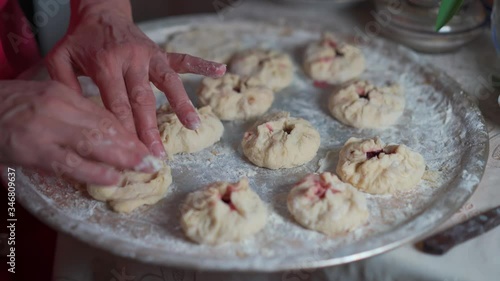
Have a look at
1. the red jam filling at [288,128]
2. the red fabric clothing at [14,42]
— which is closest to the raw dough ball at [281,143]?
the red jam filling at [288,128]

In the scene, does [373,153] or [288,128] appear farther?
[288,128]

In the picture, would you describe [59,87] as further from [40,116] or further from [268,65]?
[268,65]

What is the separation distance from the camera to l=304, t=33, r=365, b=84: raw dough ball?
197 cm

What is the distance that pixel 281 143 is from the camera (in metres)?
1.56

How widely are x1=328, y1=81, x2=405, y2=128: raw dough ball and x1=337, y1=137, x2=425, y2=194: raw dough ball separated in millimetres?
193

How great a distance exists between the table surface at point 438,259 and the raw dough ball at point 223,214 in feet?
0.49

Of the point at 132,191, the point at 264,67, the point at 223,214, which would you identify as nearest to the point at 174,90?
the point at 132,191

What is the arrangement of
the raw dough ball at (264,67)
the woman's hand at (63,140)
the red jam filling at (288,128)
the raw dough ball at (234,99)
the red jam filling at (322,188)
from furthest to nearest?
1. the raw dough ball at (264,67)
2. the raw dough ball at (234,99)
3. the red jam filling at (288,128)
4. the red jam filling at (322,188)
5. the woman's hand at (63,140)

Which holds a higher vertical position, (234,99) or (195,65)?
(195,65)

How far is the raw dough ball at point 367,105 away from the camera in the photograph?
68.0 inches

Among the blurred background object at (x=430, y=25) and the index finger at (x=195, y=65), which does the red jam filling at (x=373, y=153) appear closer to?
the index finger at (x=195, y=65)

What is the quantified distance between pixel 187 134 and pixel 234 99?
26cm

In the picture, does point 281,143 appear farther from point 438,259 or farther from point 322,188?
point 438,259

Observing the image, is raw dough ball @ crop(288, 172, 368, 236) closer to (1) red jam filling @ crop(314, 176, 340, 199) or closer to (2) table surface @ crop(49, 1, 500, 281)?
(1) red jam filling @ crop(314, 176, 340, 199)
